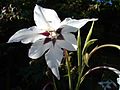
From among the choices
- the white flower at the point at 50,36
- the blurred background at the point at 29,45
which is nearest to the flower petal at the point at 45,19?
the white flower at the point at 50,36

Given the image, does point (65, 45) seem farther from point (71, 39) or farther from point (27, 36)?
point (27, 36)

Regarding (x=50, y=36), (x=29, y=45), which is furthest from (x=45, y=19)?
(x=29, y=45)

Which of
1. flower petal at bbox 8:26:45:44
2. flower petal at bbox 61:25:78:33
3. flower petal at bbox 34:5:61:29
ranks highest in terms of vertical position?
flower petal at bbox 34:5:61:29

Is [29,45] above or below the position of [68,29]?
below

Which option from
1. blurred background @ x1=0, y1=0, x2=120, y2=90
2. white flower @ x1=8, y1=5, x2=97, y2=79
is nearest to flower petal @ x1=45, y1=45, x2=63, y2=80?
white flower @ x1=8, y1=5, x2=97, y2=79

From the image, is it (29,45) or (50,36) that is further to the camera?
(29,45)

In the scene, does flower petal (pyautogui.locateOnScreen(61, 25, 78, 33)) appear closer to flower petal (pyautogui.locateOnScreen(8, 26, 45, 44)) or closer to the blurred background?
flower petal (pyautogui.locateOnScreen(8, 26, 45, 44))

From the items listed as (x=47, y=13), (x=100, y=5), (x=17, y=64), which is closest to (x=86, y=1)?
(x=100, y=5)

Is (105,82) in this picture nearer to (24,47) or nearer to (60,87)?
(60,87)
